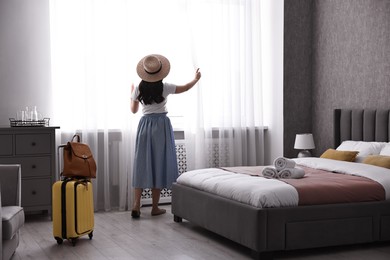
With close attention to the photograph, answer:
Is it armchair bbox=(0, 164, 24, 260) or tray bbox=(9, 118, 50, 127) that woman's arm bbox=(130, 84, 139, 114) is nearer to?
tray bbox=(9, 118, 50, 127)

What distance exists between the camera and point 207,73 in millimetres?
6520

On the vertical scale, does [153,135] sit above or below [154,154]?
above

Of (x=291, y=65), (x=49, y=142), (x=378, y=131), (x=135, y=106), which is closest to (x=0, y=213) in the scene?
(x=49, y=142)

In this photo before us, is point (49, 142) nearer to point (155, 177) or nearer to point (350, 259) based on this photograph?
point (155, 177)

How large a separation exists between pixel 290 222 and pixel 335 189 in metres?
0.45

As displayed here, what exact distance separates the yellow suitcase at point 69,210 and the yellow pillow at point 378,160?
2.27 meters

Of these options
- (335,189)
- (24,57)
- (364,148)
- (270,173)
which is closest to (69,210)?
(270,173)

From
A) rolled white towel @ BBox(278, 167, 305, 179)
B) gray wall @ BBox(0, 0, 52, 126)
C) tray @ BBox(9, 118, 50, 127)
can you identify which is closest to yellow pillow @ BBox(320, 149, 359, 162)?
rolled white towel @ BBox(278, 167, 305, 179)

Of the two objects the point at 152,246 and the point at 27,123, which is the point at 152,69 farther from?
the point at 152,246

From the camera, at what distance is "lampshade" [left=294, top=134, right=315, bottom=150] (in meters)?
6.07

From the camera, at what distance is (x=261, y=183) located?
13.7 feet

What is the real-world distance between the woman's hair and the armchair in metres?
1.78

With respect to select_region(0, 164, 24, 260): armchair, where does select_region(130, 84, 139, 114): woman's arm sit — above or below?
above

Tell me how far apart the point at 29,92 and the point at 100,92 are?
Result: 691mm
